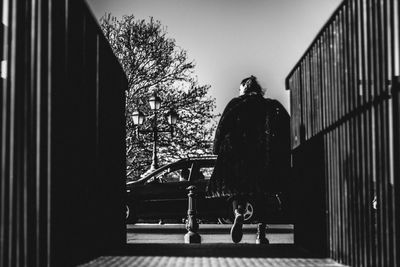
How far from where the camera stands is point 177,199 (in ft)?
60.0

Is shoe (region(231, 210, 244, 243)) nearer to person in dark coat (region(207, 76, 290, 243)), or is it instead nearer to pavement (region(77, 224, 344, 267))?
person in dark coat (region(207, 76, 290, 243))

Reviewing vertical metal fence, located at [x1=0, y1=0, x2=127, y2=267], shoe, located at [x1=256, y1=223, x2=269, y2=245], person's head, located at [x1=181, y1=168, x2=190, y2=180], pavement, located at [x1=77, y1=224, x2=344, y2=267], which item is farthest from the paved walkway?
person's head, located at [x1=181, y1=168, x2=190, y2=180]

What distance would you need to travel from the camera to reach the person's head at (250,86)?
1024cm

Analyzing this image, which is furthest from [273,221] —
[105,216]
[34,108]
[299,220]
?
[34,108]

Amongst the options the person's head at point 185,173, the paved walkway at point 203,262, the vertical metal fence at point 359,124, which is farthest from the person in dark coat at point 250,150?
the person's head at point 185,173

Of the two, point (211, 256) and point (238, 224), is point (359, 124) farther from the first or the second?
point (238, 224)

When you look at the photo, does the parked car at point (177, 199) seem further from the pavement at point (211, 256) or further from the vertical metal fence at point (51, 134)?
the vertical metal fence at point (51, 134)

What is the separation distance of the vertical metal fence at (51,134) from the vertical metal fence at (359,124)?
1.84m

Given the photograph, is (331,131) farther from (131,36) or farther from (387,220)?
(131,36)

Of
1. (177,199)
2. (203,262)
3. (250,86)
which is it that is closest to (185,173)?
(177,199)

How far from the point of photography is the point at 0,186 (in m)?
4.13

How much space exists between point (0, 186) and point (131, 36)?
109 feet

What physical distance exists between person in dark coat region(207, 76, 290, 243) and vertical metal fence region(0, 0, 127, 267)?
3025 mm

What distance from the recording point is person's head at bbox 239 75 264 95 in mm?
10237
